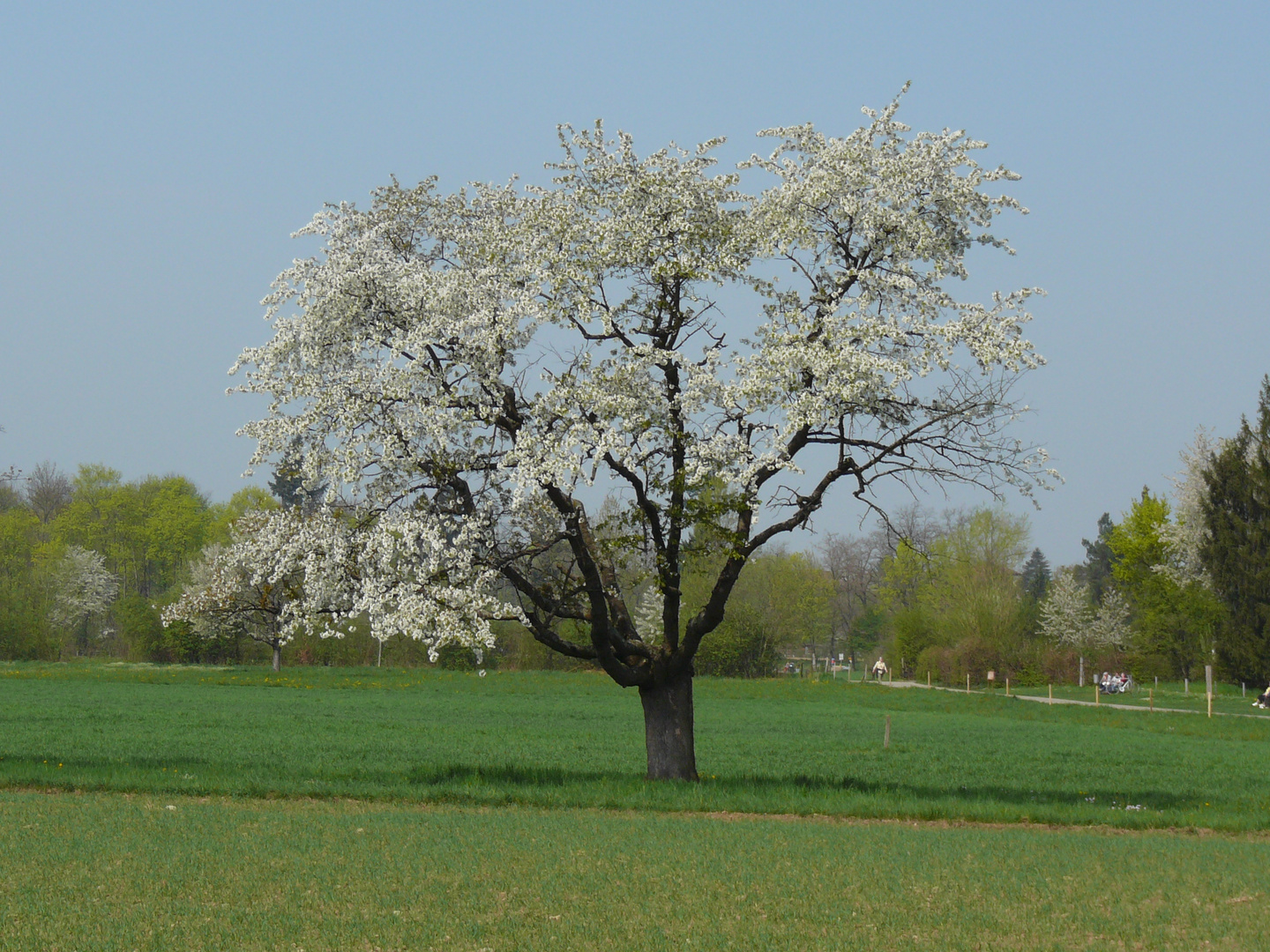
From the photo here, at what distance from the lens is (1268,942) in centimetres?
927

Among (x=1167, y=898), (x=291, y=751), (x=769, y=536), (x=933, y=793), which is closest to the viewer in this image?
(x=1167, y=898)

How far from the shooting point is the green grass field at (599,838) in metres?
9.52

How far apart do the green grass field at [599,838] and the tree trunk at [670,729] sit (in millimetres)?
583

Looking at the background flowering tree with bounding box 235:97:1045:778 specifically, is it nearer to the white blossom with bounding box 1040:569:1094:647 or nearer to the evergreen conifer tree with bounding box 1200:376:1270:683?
the evergreen conifer tree with bounding box 1200:376:1270:683

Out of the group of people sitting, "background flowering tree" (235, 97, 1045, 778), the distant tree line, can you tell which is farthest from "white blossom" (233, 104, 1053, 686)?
the group of people sitting

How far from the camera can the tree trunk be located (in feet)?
63.6

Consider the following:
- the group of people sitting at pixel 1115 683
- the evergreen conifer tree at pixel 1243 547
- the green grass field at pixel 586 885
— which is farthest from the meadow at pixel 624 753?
the group of people sitting at pixel 1115 683

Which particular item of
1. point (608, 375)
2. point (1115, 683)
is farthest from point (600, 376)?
point (1115, 683)

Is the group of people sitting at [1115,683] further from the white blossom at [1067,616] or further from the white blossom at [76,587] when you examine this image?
the white blossom at [76,587]

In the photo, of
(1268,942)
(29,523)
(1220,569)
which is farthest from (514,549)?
(29,523)

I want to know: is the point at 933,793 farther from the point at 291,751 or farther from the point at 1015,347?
the point at 291,751

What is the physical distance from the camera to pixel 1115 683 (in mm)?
70938

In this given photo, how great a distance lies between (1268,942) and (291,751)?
2079 centimetres

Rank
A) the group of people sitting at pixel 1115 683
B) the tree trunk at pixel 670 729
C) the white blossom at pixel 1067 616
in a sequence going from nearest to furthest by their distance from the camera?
the tree trunk at pixel 670 729 → the group of people sitting at pixel 1115 683 → the white blossom at pixel 1067 616
